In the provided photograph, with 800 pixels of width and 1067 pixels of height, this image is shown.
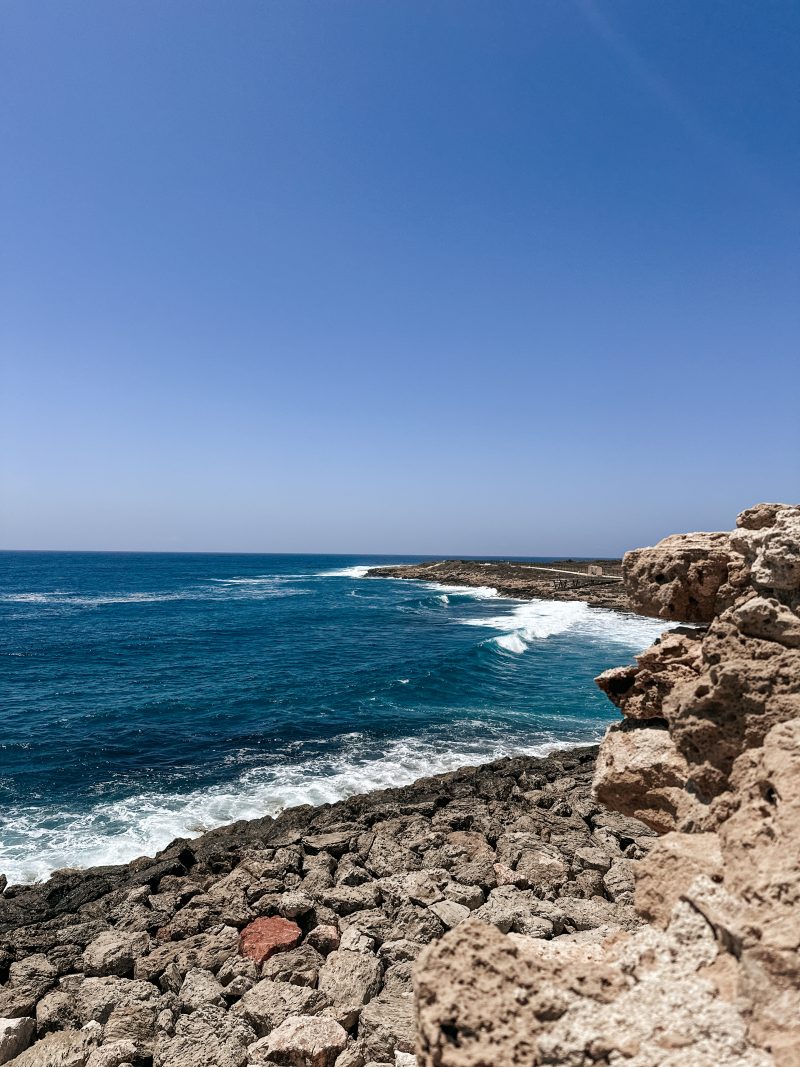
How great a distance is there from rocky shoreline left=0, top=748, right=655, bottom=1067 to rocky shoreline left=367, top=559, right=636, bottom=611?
124 feet

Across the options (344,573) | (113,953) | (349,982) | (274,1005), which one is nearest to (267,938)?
(274,1005)

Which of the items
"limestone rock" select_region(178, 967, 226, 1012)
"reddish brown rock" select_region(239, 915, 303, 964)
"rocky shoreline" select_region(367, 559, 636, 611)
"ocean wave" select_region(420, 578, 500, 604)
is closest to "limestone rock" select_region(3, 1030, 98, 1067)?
"limestone rock" select_region(178, 967, 226, 1012)

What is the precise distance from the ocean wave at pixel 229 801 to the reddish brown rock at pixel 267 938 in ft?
17.4

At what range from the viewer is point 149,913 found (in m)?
9.45

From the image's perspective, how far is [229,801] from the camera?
15352 mm

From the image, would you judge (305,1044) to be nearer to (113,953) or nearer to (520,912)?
(520,912)

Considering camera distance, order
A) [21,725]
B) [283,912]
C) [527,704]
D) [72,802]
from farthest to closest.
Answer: [527,704] → [21,725] → [72,802] → [283,912]

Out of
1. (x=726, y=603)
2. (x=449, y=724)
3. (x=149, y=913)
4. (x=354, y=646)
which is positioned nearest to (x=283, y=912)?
(x=149, y=913)

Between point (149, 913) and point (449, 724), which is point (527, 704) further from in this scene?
point (149, 913)

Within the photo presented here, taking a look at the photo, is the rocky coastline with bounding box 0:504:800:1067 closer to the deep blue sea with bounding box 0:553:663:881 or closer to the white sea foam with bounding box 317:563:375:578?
the deep blue sea with bounding box 0:553:663:881

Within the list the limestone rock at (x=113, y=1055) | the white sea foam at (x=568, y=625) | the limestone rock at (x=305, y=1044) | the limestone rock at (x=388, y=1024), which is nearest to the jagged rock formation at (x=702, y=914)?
the limestone rock at (x=388, y=1024)

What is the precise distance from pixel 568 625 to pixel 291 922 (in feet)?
131

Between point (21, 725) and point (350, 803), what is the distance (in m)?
14.9

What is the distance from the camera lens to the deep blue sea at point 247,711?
15039 millimetres
